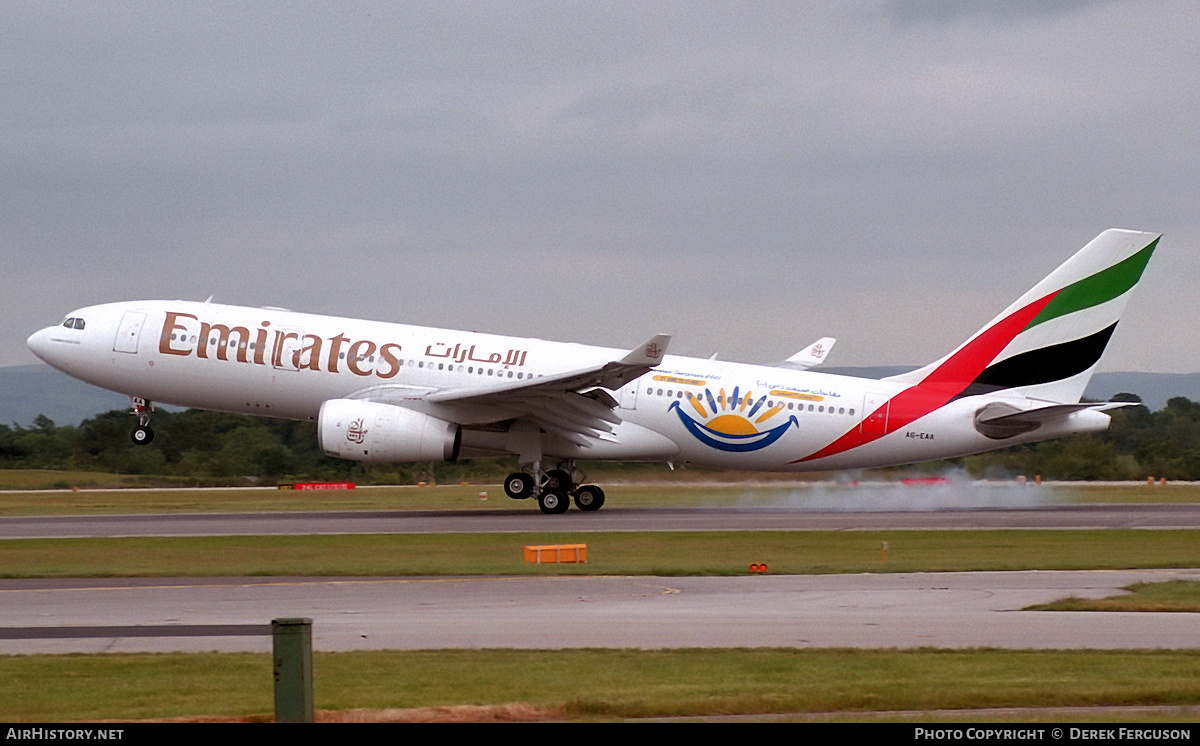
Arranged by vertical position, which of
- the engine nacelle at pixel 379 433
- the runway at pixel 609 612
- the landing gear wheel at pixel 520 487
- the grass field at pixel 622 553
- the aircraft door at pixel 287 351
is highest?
the aircraft door at pixel 287 351

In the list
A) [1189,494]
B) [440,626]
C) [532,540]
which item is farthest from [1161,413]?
[440,626]

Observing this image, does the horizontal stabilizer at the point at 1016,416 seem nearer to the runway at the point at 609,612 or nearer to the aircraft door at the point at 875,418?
the aircraft door at the point at 875,418

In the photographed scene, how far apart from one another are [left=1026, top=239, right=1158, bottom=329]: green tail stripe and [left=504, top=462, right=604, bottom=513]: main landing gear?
1431 centimetres

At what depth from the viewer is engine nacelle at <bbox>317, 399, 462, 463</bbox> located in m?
37.0

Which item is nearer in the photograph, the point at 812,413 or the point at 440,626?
the point at 440,626

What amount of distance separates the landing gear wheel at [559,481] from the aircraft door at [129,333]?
12316mm

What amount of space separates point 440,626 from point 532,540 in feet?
41.1

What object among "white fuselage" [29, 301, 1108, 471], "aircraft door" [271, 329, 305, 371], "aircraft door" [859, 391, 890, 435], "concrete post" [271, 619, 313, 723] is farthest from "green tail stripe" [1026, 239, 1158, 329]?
"concrete post" [271, 619, 313, 723]

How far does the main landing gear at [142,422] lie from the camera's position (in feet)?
134

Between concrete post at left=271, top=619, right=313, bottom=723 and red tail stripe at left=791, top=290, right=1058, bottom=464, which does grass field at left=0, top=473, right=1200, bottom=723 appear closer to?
concrete post at left=271, top=619, right=313, bottom=723

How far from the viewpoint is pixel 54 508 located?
144 ft

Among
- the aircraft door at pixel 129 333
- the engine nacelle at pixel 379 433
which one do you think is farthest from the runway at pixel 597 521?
the aircraft door at pixel 129 333

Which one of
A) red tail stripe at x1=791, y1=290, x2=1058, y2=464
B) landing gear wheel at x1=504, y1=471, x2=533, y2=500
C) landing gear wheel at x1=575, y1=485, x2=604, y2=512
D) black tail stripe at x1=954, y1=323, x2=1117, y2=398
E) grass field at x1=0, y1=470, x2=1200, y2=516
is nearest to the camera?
landing gear wheel at x1=504, y1=471, x2=533, y2=500

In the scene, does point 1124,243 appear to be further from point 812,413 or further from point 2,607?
point 2,607
